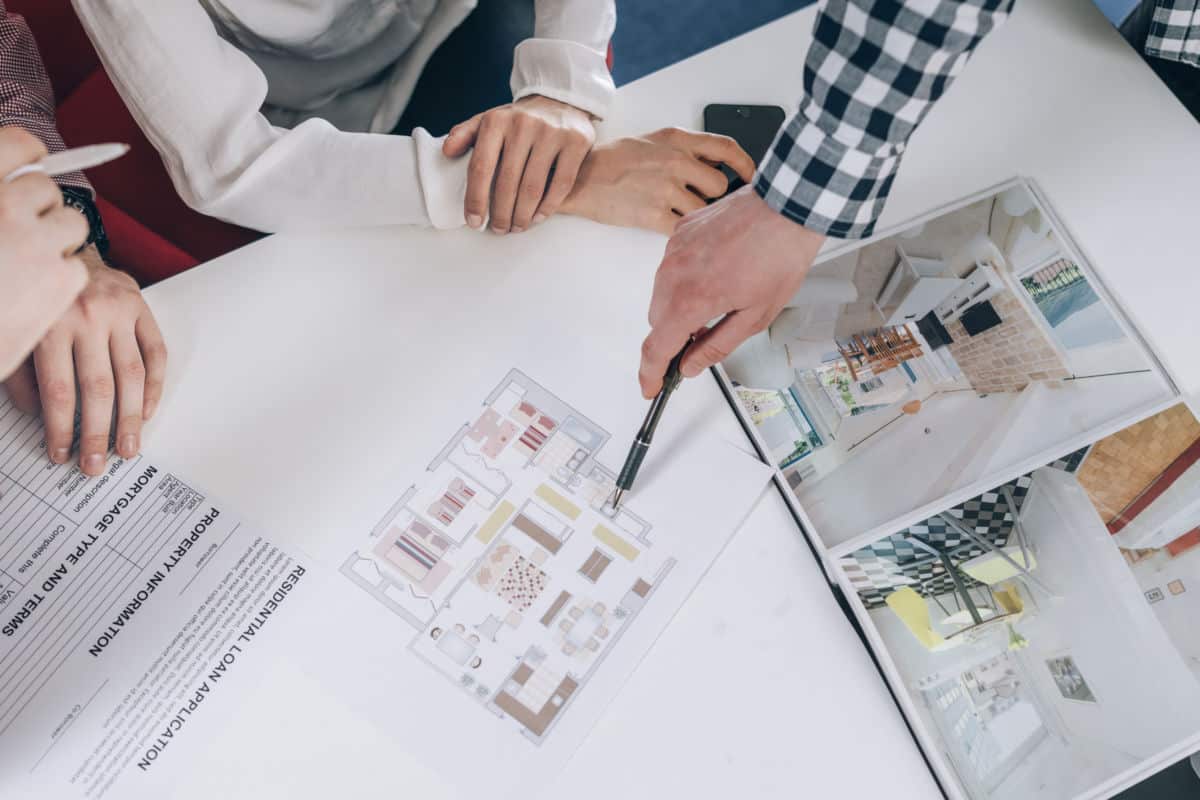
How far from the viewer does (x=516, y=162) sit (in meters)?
0.83

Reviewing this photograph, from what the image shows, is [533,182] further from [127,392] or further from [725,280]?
[127,392]

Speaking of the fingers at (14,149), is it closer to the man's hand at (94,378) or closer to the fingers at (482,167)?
the man's hand at (94,378)

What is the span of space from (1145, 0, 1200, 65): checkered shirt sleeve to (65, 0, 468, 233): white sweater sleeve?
786 millimetres

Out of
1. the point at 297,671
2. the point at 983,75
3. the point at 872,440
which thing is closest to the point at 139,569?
the point at 297,671

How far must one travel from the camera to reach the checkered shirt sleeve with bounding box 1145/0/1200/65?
2.90ft

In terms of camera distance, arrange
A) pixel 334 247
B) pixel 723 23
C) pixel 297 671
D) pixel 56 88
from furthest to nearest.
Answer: pixel 723 23, pixel 56 88, pixel 334 247, pixel 297 671

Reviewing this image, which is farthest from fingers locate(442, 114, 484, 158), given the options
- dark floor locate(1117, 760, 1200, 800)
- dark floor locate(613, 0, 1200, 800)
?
dark floor locate(1117, 760, 1200, 800)

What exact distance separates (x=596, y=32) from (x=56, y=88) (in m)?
0.69

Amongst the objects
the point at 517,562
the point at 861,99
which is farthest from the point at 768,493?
the point at 861,99

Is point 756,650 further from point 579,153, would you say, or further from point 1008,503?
point 579,153

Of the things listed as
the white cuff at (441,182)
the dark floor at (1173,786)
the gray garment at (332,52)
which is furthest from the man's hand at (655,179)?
the dark floor at (1173,786)

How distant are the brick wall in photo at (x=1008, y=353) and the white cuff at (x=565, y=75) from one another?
45 cm

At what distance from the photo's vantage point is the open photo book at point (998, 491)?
2.36ft

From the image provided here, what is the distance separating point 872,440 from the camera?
790mm
